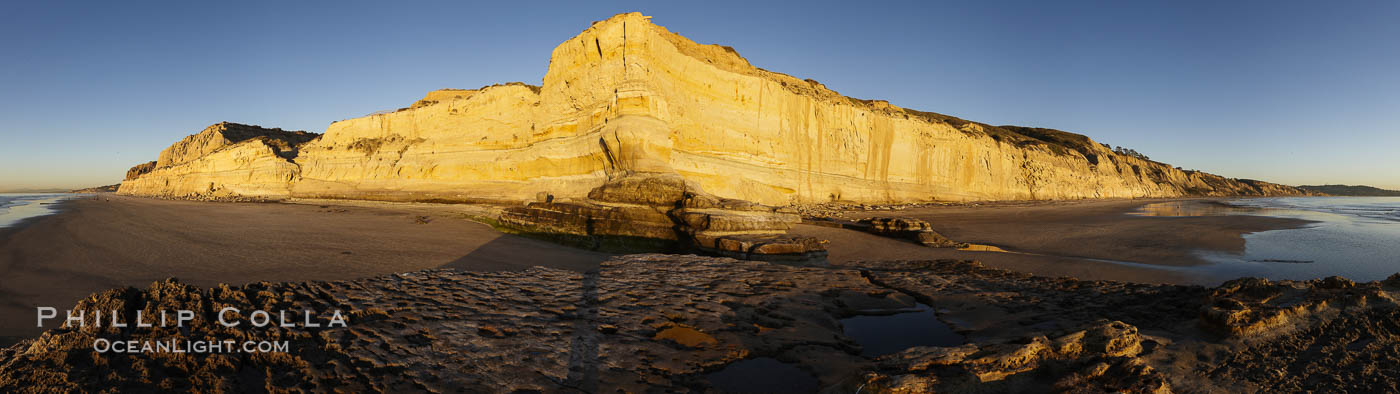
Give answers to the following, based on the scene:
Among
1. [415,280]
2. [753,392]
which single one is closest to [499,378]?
[753,392]

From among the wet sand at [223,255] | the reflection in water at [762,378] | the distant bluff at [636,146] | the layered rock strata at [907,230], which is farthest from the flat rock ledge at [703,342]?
the distant bluff at [636,146]

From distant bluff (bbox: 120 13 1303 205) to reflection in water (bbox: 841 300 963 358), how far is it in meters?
8.61

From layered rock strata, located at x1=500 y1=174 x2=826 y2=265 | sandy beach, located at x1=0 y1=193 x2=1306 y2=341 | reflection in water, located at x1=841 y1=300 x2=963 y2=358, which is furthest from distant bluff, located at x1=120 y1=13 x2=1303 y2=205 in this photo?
reflection in water, located at x1=841 y1=300 x2=963 y2=358

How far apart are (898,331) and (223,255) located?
9992 millimetres

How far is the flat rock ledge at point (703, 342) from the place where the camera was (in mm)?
2299

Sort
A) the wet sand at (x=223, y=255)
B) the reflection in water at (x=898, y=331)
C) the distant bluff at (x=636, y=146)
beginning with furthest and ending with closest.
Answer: the distant bluff at (x=636, y=146) → the wet sand at (x=223, y=255) → the reflection in water at (x=898, y=331)

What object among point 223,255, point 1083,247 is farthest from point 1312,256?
point 223,255

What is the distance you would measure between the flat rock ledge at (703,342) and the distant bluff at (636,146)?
8506 mm

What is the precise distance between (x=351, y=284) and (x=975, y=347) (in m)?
4.96

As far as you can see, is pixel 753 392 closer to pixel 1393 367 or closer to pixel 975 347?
pixel 975 347

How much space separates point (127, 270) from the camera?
6.29 meters

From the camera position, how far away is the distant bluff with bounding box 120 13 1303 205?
15.1 metres

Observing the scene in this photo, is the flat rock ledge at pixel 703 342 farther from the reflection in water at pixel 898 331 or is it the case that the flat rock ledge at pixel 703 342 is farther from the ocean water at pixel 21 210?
the ocean water at pixel 21 210

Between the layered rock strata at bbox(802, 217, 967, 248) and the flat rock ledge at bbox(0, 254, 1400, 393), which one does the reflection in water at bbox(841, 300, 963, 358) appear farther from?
the layered rock strata at bbox(802, 217, 967, 248)
